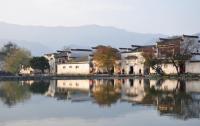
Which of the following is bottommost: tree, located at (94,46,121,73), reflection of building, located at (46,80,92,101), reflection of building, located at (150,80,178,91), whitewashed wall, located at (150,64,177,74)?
reflection of building, located at (46,80,92,101)

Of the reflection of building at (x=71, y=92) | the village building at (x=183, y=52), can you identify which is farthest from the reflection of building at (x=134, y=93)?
the village building at (x=183, y=52)

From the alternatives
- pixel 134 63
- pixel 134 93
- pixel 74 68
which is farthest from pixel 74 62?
pixel 134 93

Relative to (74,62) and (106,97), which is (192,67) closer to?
(74,62)

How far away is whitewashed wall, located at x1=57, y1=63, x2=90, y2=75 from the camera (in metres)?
80.3

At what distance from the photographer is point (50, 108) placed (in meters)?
19.3

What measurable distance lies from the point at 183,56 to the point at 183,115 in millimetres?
39311

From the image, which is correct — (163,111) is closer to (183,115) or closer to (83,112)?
(183,115)

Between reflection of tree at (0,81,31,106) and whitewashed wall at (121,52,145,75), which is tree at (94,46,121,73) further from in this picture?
reflection of tree at (0,81,31,106)

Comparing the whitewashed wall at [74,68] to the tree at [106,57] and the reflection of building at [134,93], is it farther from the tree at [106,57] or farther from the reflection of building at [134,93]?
the reflection of building at [134,93]

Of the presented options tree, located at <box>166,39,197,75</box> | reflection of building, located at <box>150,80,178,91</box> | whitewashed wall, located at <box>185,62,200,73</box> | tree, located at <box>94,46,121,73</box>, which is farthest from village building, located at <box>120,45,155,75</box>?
reflection of building, located at <box>150,80,178,91</box>

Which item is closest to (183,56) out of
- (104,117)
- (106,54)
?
(106,54)

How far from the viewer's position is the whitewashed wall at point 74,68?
8031 centimetres

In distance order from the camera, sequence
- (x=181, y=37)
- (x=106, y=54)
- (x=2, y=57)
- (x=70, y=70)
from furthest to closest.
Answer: (x=2, y=57) < (x=70, y=70) < (x=106, y=54) < (x=181, y=37)

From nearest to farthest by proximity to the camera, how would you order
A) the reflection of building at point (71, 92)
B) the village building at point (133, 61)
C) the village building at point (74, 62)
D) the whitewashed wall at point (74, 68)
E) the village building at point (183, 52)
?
the reflection of building at point (71, 92), the village building at point (183, 52), the village building at point (133, 61), the whitewashed wall at point (74, 68), the village building at point (74, 62)
